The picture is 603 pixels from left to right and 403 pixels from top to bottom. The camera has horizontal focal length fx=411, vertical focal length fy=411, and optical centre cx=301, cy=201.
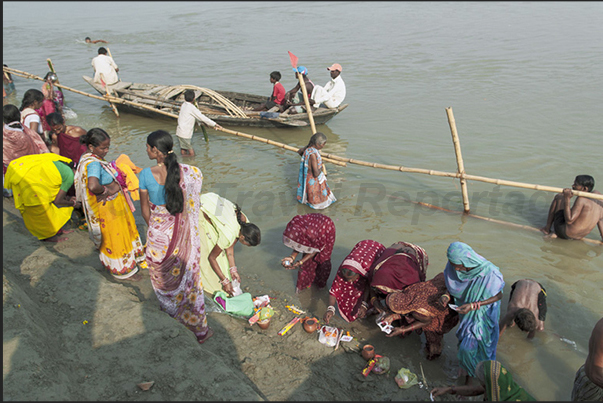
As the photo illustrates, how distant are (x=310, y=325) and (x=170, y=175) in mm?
2023

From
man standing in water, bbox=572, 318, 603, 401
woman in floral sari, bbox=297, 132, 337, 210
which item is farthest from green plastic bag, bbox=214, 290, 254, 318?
man standing in water, bbox=572, 318, 603, 401

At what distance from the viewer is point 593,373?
9.32 ft

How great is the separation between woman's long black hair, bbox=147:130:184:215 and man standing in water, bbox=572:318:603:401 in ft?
10.2

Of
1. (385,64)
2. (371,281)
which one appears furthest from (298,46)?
(371,281)

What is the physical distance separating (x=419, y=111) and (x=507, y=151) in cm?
361

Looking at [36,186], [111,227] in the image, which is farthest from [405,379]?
[36,186]

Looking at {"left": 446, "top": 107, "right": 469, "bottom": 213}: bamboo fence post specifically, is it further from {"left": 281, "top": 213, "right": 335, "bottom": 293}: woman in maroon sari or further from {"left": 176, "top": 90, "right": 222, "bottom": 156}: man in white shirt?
{"left": 176, "top": 90, "right": 222, "bottom": 156}: man in white shirt

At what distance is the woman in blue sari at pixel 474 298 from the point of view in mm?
3492

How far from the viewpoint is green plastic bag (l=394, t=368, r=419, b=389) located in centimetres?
357

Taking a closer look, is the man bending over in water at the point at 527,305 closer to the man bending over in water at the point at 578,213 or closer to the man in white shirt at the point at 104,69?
the man bending over in water at the point at 578,213

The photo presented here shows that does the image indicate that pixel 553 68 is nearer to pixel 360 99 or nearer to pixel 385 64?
pixel 385 64

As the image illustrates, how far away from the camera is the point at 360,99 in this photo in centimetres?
1373

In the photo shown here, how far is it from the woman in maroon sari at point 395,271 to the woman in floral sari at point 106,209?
266cm

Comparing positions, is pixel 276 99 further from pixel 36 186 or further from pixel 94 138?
pixel 94 138
